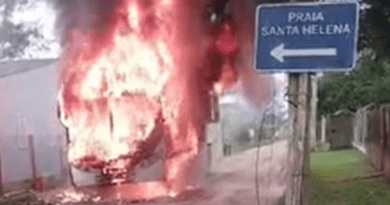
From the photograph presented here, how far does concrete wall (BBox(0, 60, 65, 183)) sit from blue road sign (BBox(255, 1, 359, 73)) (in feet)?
38.0

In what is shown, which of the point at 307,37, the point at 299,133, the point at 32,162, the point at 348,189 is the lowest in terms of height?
the point at 32,162

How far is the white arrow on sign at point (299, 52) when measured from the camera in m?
3.39

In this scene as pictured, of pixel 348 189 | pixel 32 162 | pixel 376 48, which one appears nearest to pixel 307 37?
pixel 376 48

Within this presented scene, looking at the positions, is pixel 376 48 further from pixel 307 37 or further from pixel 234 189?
pixel 307 37

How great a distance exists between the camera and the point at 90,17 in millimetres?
11734

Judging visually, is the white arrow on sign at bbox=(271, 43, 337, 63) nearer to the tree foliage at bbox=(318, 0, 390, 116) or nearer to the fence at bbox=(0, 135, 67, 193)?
the tree foliage at bbox=(318, 0, 390, 116)

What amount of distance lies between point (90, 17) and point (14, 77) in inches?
147

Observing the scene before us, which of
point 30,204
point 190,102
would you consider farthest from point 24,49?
point 30,204

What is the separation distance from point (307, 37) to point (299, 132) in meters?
0.79

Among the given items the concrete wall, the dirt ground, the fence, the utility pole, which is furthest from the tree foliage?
the concrete wall

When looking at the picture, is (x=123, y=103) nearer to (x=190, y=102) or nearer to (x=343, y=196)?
(x=190, y=102)

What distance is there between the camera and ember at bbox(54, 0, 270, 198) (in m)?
11.5

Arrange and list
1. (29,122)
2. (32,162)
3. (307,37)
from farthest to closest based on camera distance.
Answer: (29,122) < (32,162) < (307,37)

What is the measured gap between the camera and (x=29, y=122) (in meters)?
14.2
